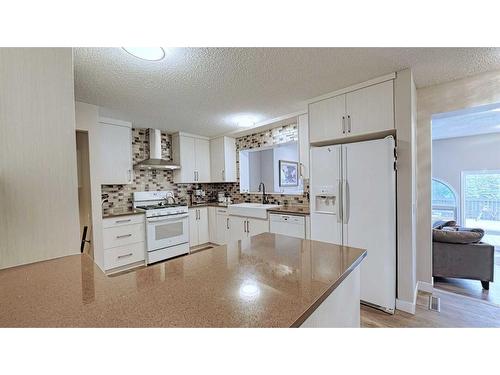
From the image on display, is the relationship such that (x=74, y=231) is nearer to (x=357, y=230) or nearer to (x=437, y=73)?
(x=357, y=230)

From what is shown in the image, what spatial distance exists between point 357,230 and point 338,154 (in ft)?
2.59

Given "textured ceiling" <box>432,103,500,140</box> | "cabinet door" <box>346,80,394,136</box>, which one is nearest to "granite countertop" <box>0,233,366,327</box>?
"cabinet door" <box>346,80,394,136</box>

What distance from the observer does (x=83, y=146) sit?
2.55m

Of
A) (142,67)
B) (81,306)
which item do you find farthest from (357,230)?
(142,67)

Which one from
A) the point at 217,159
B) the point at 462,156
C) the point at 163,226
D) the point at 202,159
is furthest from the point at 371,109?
the point at 462,156

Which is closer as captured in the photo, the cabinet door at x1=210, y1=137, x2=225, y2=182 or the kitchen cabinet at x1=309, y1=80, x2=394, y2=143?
the kitchen cabinet at x1=309, y1=80, x2=394, y2=143

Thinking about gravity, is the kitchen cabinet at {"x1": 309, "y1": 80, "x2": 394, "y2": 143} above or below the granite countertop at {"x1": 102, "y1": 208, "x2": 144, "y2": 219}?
above

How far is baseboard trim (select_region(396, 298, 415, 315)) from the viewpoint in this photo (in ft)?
6.37

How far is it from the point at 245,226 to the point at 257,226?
0.27m

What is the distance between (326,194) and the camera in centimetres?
228

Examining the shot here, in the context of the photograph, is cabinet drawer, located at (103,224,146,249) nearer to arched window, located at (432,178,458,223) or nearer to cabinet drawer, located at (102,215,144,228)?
cabinet drawer, located at (102,215,144,228)

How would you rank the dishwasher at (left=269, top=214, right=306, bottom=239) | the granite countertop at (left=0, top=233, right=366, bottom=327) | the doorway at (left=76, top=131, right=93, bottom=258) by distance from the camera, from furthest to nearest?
the dishwasher at (left=269, top=214, right=306, bottom=239) → the doorway at (left=76, top=131, right=93, bottom=258) → the granite countertop at (left=0, top=233, right=366, bottom=327)

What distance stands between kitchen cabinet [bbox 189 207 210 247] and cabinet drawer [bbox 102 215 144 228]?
3.13 feet

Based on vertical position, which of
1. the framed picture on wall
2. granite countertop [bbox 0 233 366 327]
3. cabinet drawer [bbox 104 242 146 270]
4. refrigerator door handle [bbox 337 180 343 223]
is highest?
the framed picture on wall
